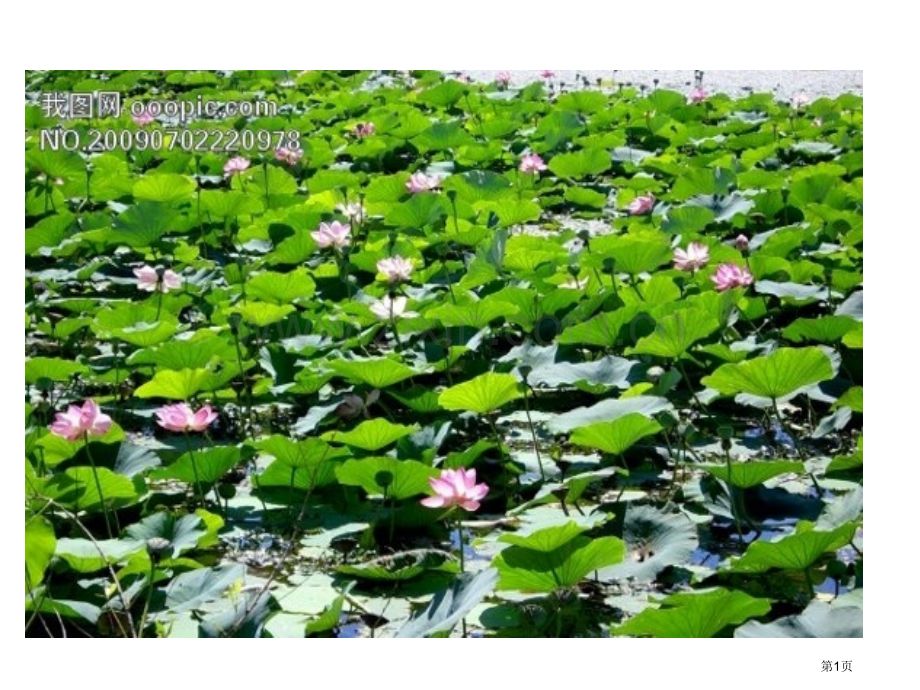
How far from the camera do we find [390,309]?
2773mm

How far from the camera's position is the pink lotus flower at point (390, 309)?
2787mm

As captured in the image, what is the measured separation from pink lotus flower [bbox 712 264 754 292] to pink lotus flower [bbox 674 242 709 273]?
261 millimetres

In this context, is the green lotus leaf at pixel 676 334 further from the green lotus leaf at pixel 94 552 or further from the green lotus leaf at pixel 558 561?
the green lotus leaf at pixel 94 552

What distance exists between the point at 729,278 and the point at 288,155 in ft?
6.35

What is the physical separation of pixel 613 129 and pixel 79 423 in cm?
352

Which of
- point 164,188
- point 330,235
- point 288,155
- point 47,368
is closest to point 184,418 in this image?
point 47,368

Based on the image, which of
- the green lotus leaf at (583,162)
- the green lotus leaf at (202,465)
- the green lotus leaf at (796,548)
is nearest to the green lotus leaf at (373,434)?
the green lotus leaf at (202,465)

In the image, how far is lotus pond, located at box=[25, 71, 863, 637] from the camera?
6.07 ft

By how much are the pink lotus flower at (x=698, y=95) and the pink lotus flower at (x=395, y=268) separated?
9.87 ft

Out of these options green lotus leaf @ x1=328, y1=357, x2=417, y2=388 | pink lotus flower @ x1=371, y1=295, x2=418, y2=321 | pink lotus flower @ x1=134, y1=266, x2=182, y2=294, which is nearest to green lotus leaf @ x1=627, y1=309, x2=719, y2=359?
green lotus leaf @ x1=328, y1=357, x2=417, y2=388

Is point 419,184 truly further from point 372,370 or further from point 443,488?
point 443,488

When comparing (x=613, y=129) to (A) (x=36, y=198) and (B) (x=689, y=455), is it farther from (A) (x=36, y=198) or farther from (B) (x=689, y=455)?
(B) (x=689, y=455)

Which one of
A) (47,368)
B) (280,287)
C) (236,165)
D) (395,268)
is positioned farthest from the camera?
(236,165)
